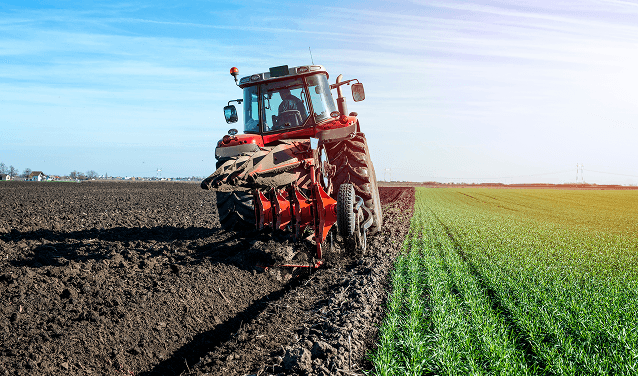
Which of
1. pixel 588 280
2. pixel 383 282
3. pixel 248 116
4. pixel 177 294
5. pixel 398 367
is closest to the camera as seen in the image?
pixel 398 367

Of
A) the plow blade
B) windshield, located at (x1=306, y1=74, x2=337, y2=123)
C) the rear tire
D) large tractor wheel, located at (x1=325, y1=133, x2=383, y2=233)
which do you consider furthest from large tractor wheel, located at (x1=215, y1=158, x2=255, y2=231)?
the rear tire

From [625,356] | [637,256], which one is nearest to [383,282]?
[625,356]

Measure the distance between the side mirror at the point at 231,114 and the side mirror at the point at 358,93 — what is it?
2.10 meters

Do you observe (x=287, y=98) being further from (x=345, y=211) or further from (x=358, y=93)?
(x=345, y=211)

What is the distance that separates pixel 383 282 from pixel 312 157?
79.7 inches

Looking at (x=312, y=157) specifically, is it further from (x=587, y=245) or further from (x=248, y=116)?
(x=587, y=245)

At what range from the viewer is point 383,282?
19.3 ft

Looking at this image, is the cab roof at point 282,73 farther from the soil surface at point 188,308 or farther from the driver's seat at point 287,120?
the soil surface at point 188,308

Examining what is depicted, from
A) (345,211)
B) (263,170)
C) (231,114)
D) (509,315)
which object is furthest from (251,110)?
(509,315)

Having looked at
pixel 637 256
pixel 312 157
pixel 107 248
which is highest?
pixel 312 157

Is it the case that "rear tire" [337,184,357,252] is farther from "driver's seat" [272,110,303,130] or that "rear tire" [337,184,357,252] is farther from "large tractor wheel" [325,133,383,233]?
"driver's seat" [272,110,303,130]

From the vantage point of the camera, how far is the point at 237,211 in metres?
7.11

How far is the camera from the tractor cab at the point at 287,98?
22.7 feet

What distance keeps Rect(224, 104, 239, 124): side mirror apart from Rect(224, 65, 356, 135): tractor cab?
1.45 ft
